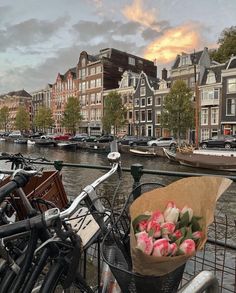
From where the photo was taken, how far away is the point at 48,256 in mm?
1486

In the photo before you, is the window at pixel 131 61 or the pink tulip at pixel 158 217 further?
the window at pixel 131 61

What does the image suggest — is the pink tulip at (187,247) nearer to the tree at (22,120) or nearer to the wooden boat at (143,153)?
the wooden boat at (143,153)

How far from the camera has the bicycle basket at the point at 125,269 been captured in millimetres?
1287

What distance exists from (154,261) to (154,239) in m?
0.08

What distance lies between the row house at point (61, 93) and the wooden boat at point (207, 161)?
46050 mm

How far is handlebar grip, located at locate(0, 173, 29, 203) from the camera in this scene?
1.45 meters

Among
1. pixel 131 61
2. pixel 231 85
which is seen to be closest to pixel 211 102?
pixel 231 85

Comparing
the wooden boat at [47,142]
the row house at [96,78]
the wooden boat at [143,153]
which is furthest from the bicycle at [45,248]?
the row house at [96,78]

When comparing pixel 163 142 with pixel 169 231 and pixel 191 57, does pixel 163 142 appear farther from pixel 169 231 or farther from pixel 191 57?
pixel 169 231

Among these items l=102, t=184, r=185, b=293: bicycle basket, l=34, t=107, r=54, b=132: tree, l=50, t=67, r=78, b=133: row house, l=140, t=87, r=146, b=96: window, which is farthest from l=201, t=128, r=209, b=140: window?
l=102, t=184, r=185, b=293: bicycle basket

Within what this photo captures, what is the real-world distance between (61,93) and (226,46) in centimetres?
3729

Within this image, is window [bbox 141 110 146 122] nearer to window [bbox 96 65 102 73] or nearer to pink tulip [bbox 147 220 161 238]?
window [bbox 96 65 102 73]

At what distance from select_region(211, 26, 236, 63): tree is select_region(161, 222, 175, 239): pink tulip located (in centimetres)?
5004

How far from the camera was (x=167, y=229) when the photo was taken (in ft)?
4.30
